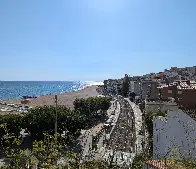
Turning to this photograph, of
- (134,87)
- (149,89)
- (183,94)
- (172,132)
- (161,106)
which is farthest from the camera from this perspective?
(134,87)

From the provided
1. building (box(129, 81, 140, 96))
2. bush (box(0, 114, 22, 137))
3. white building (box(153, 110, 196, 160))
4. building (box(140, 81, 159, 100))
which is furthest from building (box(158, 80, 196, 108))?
building (box(129, 81, 140, 96))

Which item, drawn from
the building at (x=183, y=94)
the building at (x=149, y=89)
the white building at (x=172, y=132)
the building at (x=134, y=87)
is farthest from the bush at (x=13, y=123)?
the building at (x=134, y=87)

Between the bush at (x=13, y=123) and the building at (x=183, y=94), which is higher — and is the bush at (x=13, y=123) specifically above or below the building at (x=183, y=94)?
below

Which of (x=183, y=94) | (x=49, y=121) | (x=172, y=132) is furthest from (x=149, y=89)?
(x=172, y=132)

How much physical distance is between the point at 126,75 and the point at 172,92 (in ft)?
188

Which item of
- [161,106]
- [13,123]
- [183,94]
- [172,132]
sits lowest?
[13,123]

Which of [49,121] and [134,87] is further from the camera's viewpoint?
[134,87]

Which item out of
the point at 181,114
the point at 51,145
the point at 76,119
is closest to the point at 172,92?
the point at 76,119

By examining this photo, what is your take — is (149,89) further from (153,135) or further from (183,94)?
(153,135)

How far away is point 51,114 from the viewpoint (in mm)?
33562

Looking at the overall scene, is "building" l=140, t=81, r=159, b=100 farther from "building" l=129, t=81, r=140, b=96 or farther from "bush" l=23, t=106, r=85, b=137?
"bush" l=23, t=106, r=85, b=137

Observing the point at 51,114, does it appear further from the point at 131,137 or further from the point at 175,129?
the point at 175,129

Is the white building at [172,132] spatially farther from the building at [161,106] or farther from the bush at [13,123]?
the bush at [13,123]

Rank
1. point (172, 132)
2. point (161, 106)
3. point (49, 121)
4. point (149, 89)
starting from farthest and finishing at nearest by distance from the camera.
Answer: point (149, 89), point (161, 106), point (49, 121), point (172, 132)
